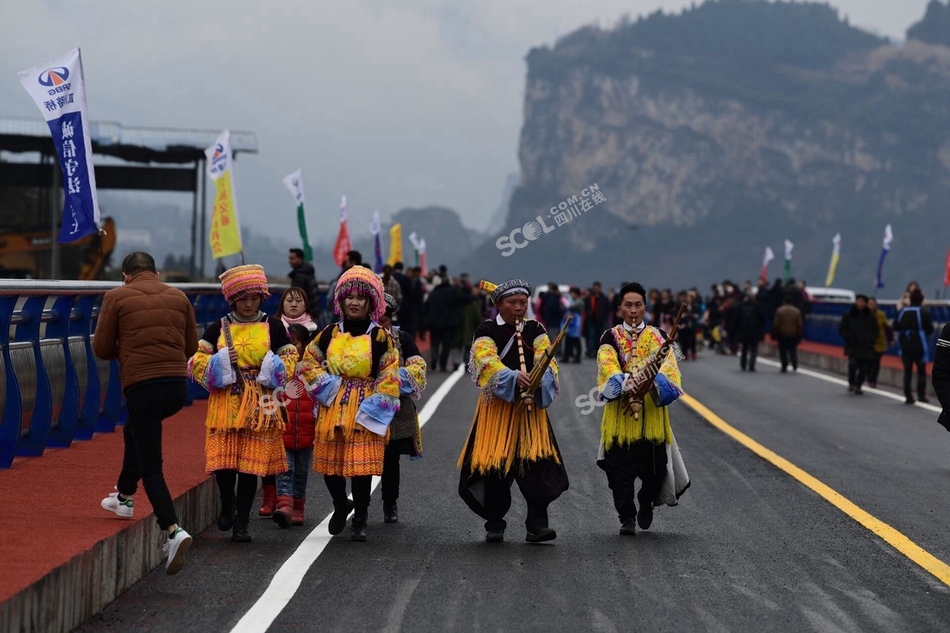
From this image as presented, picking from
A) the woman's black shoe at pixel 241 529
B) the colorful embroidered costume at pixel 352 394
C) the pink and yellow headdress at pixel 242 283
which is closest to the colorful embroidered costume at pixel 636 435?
the colorful embroidered costume at pixel 352 394

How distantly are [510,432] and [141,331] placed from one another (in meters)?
2.43

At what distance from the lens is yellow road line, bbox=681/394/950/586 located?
7.67 m

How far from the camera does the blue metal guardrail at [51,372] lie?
9414 millimetres

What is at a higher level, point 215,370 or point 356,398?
point 215,370

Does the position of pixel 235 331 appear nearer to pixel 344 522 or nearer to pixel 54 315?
pixel 344 522

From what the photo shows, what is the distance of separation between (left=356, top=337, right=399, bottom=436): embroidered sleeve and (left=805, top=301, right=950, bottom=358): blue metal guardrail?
2206 centimetres

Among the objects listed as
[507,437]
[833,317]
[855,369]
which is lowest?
[855,369]

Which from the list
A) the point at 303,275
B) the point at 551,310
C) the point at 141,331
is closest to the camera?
the point at 141,331

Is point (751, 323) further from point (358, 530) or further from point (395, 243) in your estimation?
point (358, 530)

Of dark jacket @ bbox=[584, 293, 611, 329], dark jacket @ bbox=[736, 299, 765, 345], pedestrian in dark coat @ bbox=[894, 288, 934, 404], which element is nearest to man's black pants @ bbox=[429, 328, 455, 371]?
dark jacket @ bbox=[736, 299, 765, 345]

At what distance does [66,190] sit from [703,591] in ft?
24.3

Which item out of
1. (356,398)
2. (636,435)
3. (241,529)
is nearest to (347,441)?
(356,398)

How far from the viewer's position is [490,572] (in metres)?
7.44

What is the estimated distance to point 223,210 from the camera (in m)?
20.1
